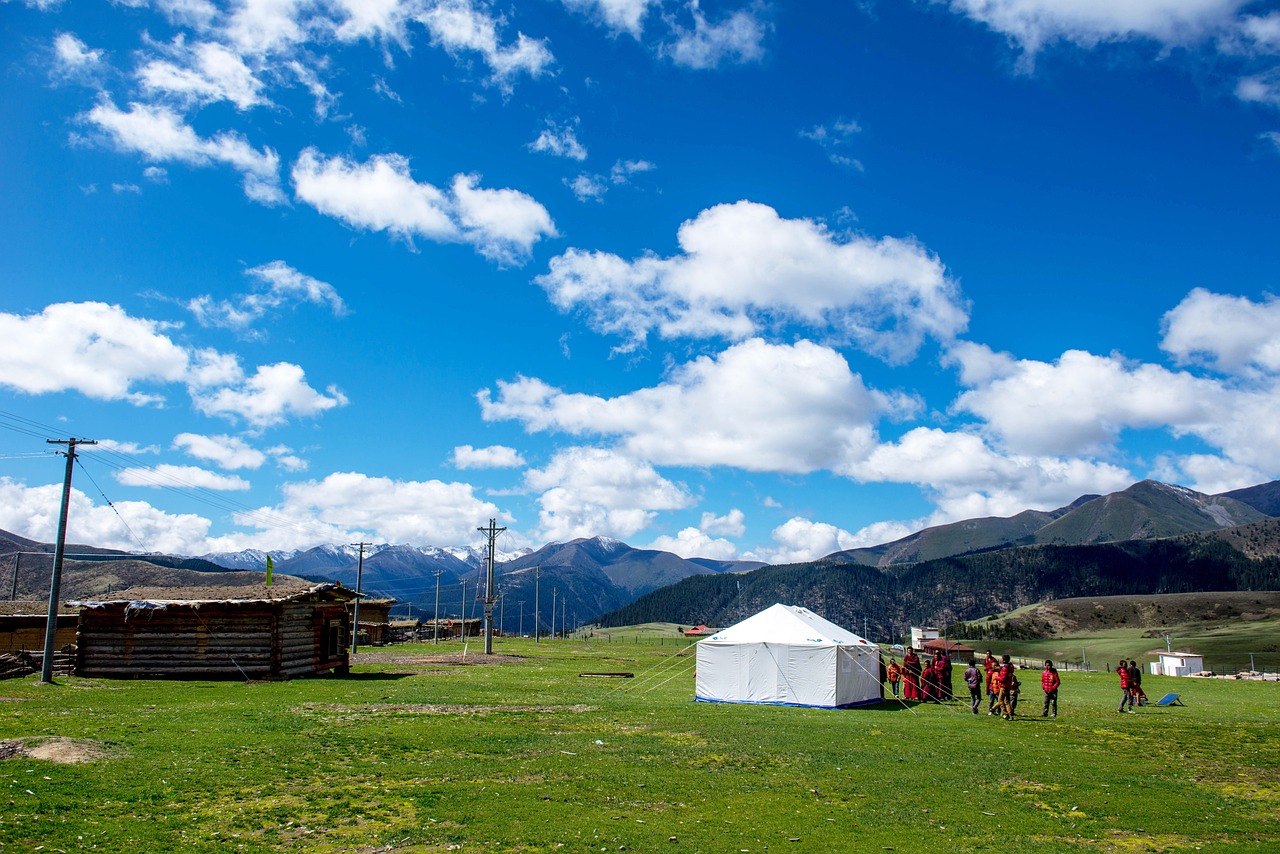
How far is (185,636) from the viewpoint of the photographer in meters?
32.8

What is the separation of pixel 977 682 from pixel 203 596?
3032 cm

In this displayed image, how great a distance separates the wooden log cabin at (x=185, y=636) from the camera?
32.4m

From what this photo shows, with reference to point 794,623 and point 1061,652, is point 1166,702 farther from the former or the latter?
point 1061,652

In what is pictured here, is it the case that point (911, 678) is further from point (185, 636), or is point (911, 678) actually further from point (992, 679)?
point (185, 636)

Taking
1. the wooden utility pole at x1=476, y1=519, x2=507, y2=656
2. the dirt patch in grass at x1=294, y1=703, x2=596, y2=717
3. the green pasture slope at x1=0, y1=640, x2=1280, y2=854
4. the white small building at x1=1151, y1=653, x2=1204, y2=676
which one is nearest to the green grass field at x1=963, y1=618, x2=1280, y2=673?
the white small building at x1=1151, y1=653, x2=1204, y2=676

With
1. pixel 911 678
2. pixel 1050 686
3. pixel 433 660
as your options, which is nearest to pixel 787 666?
pixel 911 678

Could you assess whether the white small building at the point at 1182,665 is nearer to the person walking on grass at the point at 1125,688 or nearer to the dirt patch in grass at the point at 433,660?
the person walking on grass at the point at 1125,688

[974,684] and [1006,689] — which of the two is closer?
[1006,689]

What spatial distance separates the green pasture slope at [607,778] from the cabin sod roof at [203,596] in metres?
5.54

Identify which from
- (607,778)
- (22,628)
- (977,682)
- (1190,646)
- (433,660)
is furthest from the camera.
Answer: (1190,646)

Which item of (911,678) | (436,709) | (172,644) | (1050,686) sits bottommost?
(911,678)

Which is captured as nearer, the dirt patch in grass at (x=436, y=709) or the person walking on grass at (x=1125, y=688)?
the dirt patch in grass at (x=436, y=709)

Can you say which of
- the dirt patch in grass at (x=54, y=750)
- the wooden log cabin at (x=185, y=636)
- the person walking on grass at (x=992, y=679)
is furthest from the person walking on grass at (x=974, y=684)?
the wooden log cabin at (x=185, y=636)

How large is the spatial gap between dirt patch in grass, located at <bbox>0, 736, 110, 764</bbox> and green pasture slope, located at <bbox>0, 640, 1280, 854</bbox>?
234 mm
